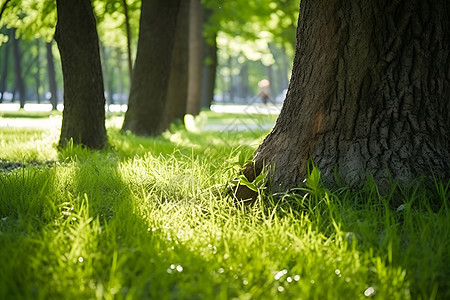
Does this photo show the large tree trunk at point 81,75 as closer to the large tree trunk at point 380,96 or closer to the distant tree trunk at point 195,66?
the large tree trunk at point 380,96

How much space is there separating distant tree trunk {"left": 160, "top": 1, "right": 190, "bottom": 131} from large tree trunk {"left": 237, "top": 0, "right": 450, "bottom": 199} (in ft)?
28.6

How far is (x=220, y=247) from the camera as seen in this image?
2979 mm

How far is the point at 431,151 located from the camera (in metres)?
3.86

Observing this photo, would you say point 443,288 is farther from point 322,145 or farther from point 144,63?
point 144,63

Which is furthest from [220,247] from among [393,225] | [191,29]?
[191,29]

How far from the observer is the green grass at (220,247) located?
98.3 inches

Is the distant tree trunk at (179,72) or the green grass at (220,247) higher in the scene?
the distant tree trunk at (179,72)

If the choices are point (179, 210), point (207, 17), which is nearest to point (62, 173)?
point (179, 210)

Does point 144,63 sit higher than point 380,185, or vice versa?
point 144,63

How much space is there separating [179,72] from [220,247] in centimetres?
1002

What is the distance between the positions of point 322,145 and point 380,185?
52 cm

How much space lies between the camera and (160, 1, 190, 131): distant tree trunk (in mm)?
12547

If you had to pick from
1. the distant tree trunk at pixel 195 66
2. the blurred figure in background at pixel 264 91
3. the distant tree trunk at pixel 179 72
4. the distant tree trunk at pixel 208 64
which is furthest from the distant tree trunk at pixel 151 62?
the distant tree trunk at pixel 208 64

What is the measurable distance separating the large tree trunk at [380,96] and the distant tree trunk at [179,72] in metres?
8.73
